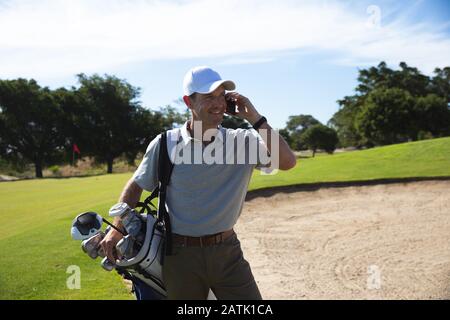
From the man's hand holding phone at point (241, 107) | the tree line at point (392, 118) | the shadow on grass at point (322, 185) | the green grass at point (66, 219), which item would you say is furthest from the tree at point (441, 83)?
the man's hand holding phone at point (241, 107)

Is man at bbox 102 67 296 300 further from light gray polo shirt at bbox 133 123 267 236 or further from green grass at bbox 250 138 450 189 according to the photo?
green grass at bbox 250 138 450 189

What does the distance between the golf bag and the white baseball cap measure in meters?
0.44

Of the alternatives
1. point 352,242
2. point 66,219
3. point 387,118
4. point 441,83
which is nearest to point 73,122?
point 387,118

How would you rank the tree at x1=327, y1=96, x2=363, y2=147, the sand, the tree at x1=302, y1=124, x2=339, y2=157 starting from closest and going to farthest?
the sand
the tree at x1=302, y1=124, x2=339, y2=157
the tree at x1=327, y1=96, x2=363, y2=147

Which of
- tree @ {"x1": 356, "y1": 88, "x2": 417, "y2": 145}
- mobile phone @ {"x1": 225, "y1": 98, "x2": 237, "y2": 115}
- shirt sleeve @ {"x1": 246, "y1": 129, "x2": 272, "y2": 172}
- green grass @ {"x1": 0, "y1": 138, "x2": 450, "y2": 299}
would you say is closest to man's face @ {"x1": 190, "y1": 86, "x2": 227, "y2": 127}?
mobile phone @ {"x1": 225, "y1": 98, "x2": 237, "y2": 115}

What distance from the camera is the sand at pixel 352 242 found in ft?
24.8

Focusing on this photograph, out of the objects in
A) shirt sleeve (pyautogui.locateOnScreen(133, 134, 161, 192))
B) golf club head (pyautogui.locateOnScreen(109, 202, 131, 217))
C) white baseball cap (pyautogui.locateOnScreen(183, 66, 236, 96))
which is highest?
white baseball cap (pyautogui.locateOnScreen(183, 66, 236, 96))

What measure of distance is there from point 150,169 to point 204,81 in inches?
29.5

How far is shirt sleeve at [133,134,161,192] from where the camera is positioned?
3305mm

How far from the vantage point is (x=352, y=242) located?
10.1 meters

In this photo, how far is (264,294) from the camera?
7.24 m
